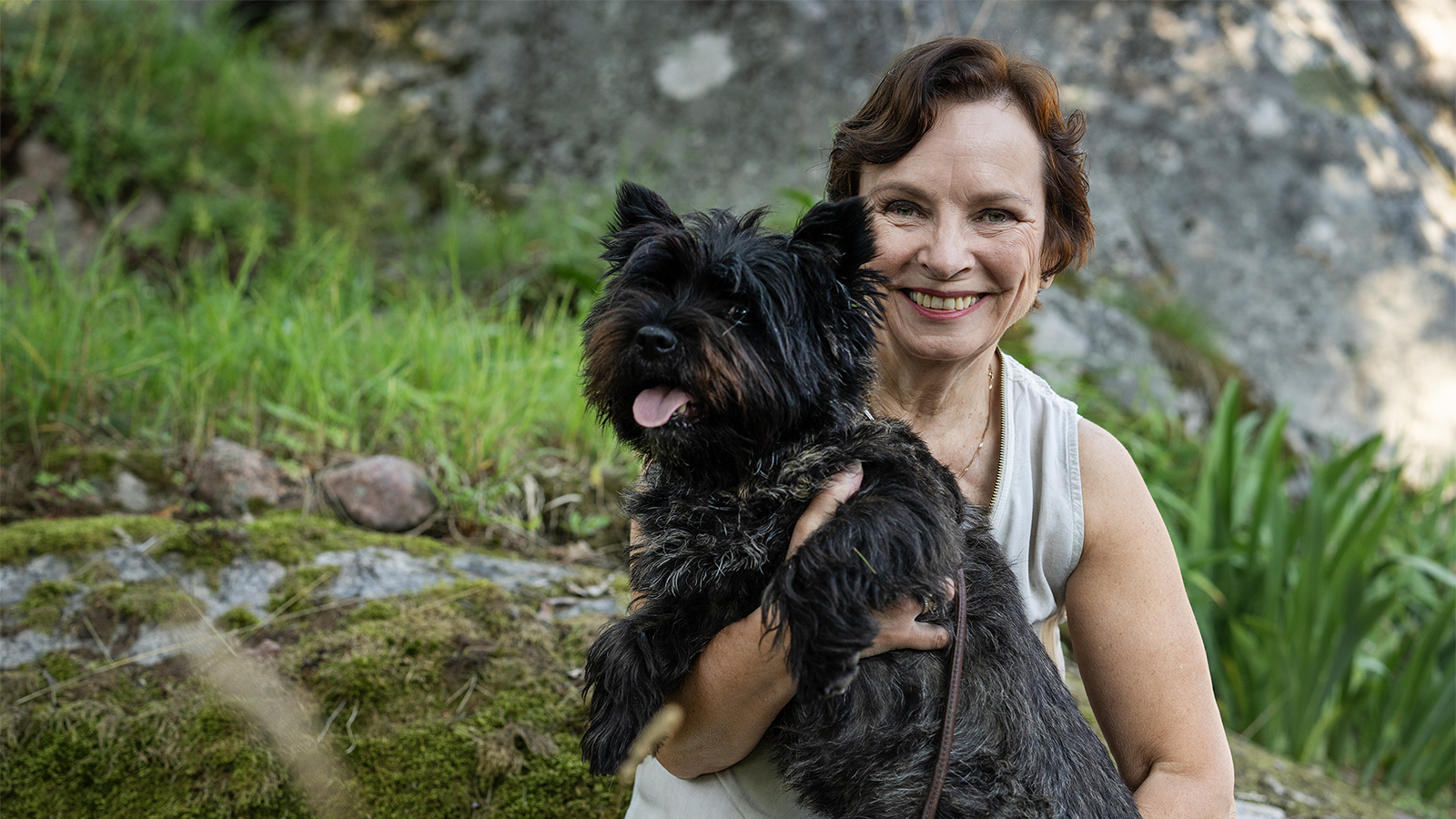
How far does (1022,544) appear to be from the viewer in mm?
2262

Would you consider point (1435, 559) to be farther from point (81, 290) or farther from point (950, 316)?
point (81, 290)

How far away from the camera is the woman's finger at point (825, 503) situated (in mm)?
1824

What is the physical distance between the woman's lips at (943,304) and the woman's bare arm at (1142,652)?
0.51m

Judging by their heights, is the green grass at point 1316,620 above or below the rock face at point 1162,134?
below

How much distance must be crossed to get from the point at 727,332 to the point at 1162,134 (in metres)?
5.61

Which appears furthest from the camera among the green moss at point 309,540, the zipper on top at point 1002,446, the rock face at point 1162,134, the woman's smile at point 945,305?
the rock face at point 1162,134

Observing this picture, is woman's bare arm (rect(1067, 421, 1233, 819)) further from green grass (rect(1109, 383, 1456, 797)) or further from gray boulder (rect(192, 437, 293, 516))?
gray boulder (rect(192, 437, 293, 516))

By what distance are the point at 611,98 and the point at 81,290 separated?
3464 millimetres

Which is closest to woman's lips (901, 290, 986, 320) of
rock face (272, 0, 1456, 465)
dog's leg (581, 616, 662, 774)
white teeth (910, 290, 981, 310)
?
white teeth (910, 290, 981, 310)

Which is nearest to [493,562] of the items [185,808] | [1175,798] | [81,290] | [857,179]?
[185,808]

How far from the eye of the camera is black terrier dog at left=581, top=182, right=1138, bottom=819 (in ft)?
5.65

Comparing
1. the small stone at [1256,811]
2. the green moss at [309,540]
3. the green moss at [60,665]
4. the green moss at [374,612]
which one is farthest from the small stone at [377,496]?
the small stone at [1256,811]

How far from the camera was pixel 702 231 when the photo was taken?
6.22ft

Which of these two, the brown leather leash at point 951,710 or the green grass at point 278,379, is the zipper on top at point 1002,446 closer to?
the brown leather leash at point 951,710
